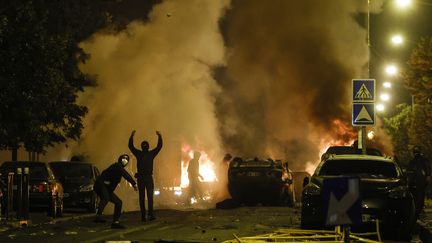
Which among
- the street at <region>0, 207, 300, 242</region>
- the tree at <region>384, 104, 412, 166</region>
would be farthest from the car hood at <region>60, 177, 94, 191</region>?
the tree at <region>384, 104, 412, 166</region>

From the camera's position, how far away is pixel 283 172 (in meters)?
25.9

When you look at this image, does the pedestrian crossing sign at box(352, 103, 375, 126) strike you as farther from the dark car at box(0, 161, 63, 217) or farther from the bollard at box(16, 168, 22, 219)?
the dark car at box(0, 161, 63, 217)

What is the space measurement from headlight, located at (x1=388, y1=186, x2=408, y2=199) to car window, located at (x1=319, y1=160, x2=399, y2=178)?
865mm

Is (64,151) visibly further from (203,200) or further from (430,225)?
(430,225)

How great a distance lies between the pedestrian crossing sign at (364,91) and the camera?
62.0 feet

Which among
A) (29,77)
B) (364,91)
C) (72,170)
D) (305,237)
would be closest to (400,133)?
(72,170)

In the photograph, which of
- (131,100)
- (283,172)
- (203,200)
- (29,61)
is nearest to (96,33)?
(131,100)

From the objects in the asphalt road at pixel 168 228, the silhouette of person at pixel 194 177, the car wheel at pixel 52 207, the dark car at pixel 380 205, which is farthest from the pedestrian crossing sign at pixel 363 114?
the silhouette of person at pixel 194 177

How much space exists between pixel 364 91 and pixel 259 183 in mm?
7417

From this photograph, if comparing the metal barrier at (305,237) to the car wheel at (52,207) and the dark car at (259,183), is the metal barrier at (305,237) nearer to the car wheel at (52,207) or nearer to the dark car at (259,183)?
the car wheel at (52,207)

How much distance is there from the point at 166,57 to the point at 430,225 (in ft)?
89.9

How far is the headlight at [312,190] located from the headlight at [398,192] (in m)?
1.30

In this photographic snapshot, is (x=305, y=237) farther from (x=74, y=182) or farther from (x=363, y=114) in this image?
(x=74, y=182)

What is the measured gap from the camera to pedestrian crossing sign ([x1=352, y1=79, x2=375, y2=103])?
18891mm
